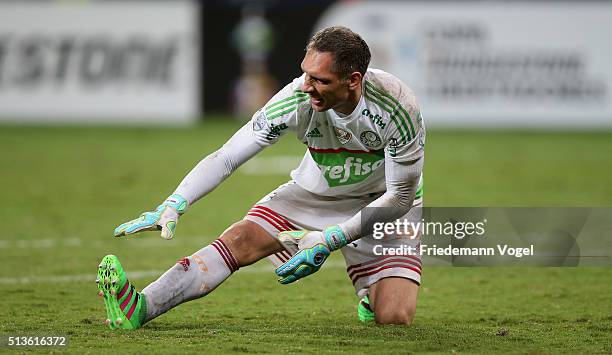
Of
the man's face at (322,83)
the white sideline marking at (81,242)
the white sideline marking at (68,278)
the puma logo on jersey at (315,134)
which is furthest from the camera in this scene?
the white sideline marking at (81,242)

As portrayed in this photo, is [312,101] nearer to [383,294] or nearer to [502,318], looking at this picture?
[383,294]

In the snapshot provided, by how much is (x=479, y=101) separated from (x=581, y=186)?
758 cm

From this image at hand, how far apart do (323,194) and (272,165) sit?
353 inches

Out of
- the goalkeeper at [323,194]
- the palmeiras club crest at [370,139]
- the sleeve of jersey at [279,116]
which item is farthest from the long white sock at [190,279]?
the palmeiras club crest at [370,139]

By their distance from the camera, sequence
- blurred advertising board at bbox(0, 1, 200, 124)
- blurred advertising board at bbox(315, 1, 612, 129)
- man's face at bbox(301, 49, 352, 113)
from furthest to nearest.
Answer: blurred advertising board at bbox(315, 1, 612, 129)
blurred advertising board at bbox(0, 1, 200, 124)
man's face at bbox(301, 49, 352, 113)

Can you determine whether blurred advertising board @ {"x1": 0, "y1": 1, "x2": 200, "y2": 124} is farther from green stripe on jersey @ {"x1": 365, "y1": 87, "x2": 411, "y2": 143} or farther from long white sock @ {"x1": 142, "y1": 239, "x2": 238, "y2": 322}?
green stripe on jersey @ {"x1": 365, "y1": 87, "x2": 411, "y2": 143}

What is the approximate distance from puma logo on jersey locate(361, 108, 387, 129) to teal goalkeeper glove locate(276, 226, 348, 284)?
23.1 inches

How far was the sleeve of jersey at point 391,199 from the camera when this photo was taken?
5645 millimetres

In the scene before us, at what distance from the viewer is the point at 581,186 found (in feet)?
41.7

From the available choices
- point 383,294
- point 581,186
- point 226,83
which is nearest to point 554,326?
point 383,294

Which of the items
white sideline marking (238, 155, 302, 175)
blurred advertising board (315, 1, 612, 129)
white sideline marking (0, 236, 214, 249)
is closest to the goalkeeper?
white sideline marking (0, 236, 214, 249)

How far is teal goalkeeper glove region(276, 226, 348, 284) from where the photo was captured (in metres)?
5.56

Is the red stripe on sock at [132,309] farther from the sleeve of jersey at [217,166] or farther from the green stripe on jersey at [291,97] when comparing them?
the green stripe on jersey at [291,97]

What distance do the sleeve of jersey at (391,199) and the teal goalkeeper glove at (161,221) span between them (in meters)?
0.87
